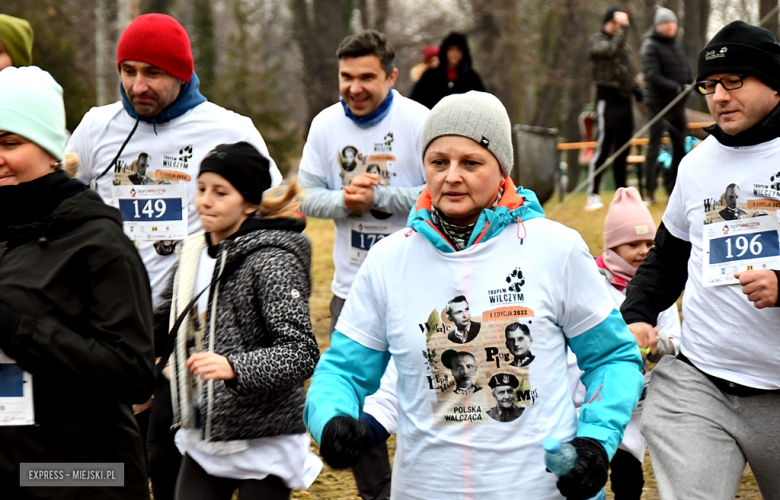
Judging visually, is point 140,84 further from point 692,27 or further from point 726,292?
point 692,27

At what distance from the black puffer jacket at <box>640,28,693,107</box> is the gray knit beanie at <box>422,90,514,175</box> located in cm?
920

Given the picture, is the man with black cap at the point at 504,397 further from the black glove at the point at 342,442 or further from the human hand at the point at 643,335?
the human hand at the point at 643,335

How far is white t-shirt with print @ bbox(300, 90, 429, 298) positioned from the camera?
195 inches

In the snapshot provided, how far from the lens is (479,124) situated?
8.75 feet

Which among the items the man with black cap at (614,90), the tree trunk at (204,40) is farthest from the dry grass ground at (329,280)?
the tree trunk at (204,40)

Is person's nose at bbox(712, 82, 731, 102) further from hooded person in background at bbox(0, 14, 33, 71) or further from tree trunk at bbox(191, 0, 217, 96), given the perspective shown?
tree trunk at bbox(191, 0, 217, 96)

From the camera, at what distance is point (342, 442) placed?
239 centimetres

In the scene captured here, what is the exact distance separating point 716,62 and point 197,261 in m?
1.99

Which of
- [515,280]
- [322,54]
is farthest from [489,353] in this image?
[322,54]

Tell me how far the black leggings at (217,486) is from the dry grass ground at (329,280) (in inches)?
91.6

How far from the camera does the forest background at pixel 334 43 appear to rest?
14.9m

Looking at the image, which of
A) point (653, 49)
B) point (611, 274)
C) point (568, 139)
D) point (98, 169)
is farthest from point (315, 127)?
point (568, 139)

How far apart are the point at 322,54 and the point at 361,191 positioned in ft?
36.1

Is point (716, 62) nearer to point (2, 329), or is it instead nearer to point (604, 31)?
point (2, 329)
